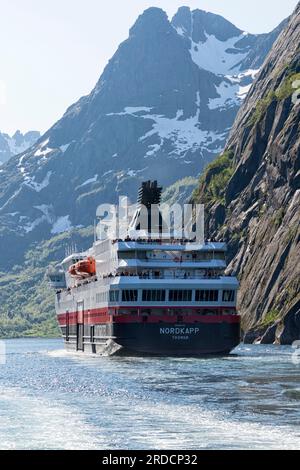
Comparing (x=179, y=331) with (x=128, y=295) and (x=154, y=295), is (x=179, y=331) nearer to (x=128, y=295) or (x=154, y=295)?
(x=154, y=295)

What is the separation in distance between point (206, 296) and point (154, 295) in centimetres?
600

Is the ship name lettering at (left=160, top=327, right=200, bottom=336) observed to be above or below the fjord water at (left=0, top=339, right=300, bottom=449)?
above

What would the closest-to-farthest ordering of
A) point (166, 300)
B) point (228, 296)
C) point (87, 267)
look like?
point (166, 300), point (228, 296), point (87, 267)

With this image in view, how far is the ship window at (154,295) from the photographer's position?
11750 centimetres

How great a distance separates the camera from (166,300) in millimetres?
117500

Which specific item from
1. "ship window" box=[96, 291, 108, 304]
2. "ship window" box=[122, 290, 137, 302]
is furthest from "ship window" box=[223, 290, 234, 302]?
"ship window" box=[96, 291, 108, 304]

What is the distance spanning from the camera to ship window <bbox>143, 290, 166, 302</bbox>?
385 ft

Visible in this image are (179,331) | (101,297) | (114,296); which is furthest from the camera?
(101,297)

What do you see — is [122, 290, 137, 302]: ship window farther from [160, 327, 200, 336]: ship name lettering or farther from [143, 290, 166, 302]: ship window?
[160, 327, 200, 336]: ship name lettering

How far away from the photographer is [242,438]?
4975 centimetres

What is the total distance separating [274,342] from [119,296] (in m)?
81.8

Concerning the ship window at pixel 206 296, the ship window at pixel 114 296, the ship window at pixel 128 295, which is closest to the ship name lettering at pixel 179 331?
the ship window at pixel 206 296

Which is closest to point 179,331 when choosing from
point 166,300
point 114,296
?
point 166,300
